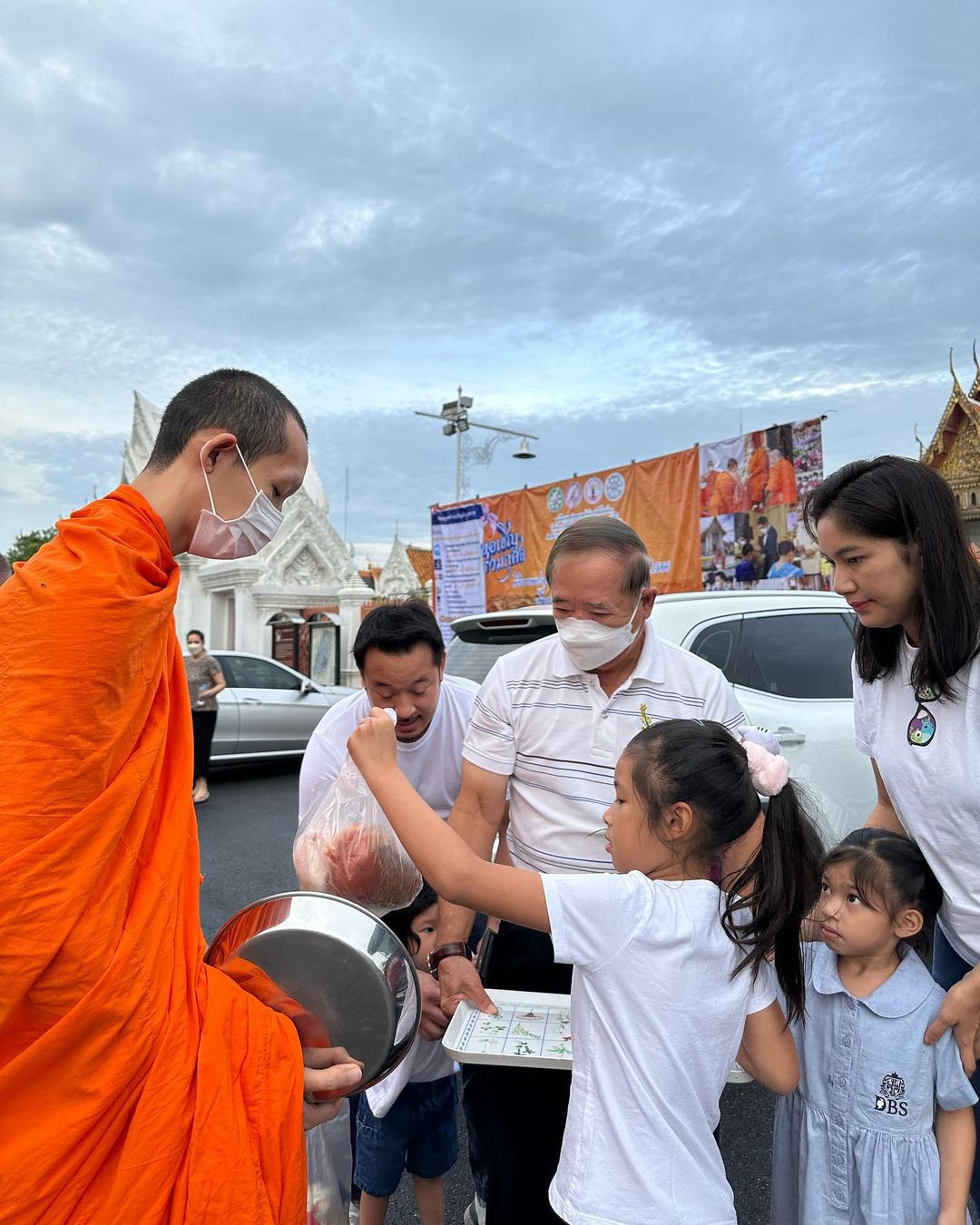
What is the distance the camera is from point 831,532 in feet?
6.52

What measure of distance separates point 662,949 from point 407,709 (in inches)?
43.5

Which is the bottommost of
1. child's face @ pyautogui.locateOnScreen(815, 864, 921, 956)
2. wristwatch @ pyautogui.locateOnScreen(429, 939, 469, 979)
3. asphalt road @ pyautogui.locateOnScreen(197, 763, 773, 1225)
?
asphalt road @ pyautogui.locateOnScreen(197, 763, 773, 1225)

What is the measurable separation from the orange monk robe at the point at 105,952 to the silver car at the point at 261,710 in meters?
9.19

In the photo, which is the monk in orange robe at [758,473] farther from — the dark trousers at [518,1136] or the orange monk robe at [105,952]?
the orange monk robe at [105,952]

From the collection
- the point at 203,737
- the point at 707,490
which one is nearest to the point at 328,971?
the point at 707,490

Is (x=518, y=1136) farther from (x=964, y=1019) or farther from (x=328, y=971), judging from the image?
(x=964, y=1019)

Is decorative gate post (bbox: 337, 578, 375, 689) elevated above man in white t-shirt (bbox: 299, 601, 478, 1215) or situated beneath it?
elevated above

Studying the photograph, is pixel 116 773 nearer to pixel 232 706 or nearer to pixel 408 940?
pixel 408 940

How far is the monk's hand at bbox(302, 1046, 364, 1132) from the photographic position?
1.42 metres

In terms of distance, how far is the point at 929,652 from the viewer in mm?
1903

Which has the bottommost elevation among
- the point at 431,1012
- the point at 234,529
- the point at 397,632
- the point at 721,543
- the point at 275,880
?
the point at 275,880

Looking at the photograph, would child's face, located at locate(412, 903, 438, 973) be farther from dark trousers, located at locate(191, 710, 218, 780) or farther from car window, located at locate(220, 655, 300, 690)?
car window, located at locate(220, 655, 300, 690)

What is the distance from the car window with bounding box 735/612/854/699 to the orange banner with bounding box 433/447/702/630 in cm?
316

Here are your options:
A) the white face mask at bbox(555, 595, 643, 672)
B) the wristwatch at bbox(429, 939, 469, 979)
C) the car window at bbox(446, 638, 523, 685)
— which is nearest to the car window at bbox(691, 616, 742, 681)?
the car window at bbox(446, 638, 523, 685)
